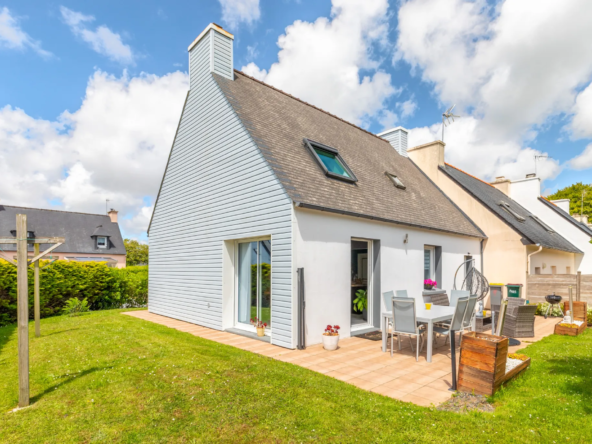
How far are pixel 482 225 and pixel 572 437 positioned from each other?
1260cm

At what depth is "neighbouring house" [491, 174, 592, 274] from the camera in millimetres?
18875

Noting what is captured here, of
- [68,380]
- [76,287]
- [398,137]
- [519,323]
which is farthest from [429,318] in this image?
[76,287]

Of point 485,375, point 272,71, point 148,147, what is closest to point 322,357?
point 485,375

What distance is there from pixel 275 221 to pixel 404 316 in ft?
11.2

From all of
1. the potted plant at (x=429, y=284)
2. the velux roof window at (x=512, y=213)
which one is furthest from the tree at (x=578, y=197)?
the potted plant at (x=429, y=284)

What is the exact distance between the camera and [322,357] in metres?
6.60

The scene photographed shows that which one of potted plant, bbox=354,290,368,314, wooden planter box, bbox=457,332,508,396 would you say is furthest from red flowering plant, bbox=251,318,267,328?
wooden planter box, bbox=457,332,508,396

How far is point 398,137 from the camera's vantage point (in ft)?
57.5

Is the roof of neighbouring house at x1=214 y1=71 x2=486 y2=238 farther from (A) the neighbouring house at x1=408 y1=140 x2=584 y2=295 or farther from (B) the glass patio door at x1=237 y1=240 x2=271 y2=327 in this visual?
(B) the glass patio door at x1=237 y1=240 x2=271 y2=327

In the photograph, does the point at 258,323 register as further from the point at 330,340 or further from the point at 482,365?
the point at 482,365

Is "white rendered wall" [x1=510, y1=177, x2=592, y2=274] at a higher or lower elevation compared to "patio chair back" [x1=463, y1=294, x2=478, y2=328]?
higher

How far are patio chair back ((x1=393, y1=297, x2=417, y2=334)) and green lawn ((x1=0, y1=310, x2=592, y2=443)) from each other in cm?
195

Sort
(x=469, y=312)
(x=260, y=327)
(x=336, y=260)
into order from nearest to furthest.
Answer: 1. (x=469, y=312)
2. (x=336, y=260)
3. (x=260, y=327)

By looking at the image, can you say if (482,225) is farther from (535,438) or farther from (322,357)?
(535,438)
